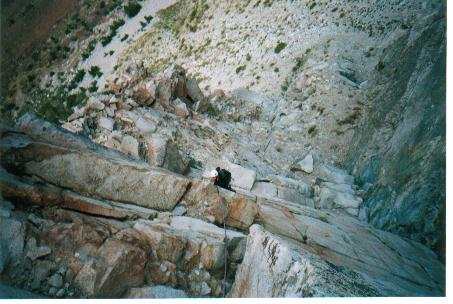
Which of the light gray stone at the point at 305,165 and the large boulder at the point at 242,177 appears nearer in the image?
the large boulder at the point at 242,177

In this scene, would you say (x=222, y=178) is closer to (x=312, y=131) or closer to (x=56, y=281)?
(x=56, y=281)

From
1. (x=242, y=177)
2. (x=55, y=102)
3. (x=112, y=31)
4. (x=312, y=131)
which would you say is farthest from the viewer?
(x=112, y=31)

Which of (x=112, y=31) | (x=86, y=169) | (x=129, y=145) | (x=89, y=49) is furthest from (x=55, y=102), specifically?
(x=86, y=169)

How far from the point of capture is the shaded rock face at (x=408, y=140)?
863 centimetres

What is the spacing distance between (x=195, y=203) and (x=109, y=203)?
59.7 inches

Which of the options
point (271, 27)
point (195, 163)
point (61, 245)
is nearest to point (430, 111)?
point (195, 163)

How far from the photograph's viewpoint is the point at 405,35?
51.1 feet

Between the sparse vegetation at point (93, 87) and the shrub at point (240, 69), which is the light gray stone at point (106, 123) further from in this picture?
the sparse vegetation at point (93, 87)

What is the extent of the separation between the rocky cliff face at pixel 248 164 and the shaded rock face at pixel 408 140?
0.05m

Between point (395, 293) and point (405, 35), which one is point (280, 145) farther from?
point (395, 293)

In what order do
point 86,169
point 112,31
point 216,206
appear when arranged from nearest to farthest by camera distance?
1. point 86,169
2. point 216,206
3. point 112,31

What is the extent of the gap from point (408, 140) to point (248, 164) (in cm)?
444

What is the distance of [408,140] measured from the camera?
35.4ft

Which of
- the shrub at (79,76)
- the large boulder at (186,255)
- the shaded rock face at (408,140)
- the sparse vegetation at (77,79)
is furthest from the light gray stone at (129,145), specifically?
the shrub at (79,76)
